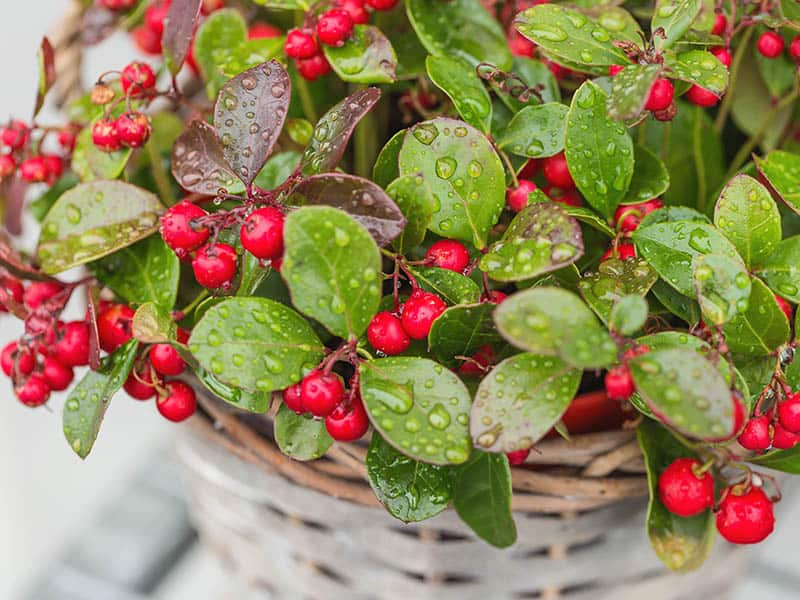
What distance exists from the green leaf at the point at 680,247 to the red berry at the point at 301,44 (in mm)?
210

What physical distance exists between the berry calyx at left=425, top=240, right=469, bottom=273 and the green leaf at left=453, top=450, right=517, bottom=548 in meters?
0.10

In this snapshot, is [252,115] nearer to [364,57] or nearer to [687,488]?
[364,57]

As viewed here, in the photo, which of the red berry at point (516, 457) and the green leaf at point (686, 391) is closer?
the green leaf at point (686, 391)

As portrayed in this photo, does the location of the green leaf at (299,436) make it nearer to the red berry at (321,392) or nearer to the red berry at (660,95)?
the red berry at (321,392)

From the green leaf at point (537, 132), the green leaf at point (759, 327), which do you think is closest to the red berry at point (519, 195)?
the green leaf at point (537, 132)

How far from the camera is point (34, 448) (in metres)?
1.18

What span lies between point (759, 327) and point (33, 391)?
39 centimetres

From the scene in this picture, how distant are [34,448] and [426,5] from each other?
2.96ft

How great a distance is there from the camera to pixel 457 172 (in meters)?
0.43

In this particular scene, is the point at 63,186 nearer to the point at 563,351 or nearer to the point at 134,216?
the point at 134,216

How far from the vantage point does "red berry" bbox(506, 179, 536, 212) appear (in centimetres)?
46

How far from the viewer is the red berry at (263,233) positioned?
0.38 meters

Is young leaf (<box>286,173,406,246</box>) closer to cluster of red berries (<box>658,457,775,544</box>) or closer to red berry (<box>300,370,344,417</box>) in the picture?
red berry (<box>300,370,344,417</box>)

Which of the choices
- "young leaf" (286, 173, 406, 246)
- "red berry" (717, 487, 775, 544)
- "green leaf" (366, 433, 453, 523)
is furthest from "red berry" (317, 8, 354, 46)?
"red berry" (717, 487, 775, 544)
